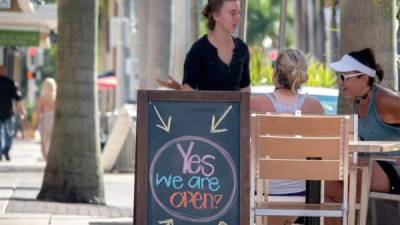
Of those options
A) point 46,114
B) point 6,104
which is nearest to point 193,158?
point 46,114

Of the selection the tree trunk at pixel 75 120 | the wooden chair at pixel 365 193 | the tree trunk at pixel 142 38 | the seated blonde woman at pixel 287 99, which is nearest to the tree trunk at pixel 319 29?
the tree trunk at pixel 142 38

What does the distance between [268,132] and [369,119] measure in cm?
106

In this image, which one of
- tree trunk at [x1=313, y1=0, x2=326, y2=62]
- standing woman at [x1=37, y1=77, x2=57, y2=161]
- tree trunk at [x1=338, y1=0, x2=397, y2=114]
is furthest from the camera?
tree trunk at [x1=313, y1=0, x2=326, y2=62]

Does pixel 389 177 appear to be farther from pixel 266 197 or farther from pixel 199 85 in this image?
pixel 199 85

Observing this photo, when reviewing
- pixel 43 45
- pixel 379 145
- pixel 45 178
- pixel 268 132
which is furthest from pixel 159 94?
pixel 43 45

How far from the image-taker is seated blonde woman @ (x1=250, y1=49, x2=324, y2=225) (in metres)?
8.44

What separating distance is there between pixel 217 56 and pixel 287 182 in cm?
96

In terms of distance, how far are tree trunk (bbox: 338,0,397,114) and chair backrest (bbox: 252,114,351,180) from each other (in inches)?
84.8

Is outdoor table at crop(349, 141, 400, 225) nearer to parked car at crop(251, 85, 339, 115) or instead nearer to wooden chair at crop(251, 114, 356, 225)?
wooden chair at crop(251, 114, 356, 225)

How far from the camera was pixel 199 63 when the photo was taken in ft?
28.0

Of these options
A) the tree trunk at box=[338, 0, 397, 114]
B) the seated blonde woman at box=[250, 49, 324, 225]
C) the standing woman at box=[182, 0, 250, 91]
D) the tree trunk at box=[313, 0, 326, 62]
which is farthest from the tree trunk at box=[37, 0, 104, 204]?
the tree trunk at box=[313, 0, 326, 62]

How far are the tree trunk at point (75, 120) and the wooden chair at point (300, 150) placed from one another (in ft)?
20.1

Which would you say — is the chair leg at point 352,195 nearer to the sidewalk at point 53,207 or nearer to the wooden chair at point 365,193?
the wooden chair at point 365,193

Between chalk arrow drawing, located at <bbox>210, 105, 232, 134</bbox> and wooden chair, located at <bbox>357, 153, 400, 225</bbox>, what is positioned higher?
chalk arrow drawing, located at <bbox>210, 105, 232, 134</bbox>
